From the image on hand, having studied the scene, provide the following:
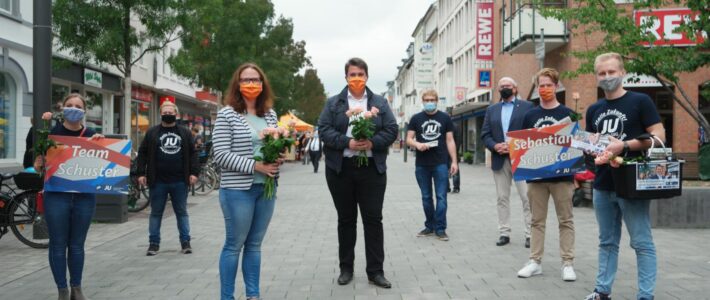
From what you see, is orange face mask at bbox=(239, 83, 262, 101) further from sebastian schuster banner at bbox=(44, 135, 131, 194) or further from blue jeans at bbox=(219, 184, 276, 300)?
sebastian schuster banner at bbox=(44, 135, 131, 194)

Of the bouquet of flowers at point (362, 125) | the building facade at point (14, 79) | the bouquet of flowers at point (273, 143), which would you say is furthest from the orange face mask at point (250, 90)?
the building facade at point (14, 79)

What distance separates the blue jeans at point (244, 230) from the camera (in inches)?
184

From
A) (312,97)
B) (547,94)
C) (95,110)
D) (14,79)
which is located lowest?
(547,94)

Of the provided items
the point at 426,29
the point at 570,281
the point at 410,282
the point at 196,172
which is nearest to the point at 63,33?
the point at 196,172

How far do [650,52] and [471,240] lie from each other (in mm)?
5852

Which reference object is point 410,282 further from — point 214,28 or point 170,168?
point 214,28

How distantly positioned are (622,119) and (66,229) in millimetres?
4263

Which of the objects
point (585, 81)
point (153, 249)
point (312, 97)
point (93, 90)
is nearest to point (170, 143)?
point (153, 249)

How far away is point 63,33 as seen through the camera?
1405cm

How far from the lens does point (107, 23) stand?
13930 millimetres

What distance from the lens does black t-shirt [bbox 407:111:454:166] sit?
8570mm

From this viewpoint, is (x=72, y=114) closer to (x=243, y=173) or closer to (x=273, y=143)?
(x=243, y=173)

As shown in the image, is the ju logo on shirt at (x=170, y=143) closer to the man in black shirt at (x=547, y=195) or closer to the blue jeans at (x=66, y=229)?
the blue jeans at (x=66, y=229)

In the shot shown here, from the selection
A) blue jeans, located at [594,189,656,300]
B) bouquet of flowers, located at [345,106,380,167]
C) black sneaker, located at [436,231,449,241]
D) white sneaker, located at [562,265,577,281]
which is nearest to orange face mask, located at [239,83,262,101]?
bouquet of flowers, located at [345,106,380,167]
